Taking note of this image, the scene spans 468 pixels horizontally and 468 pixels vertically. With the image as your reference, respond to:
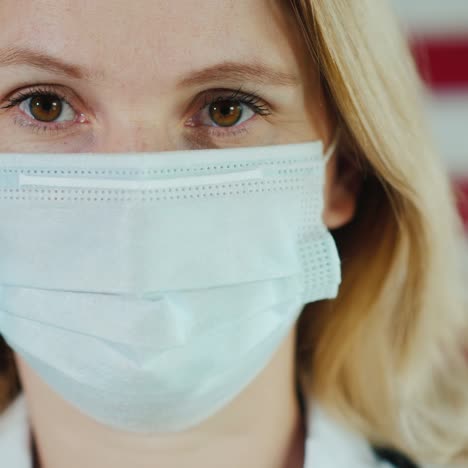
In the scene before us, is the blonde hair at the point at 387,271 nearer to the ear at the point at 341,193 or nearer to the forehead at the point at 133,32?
the ear at the point at 341,193

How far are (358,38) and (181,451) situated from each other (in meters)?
0.70

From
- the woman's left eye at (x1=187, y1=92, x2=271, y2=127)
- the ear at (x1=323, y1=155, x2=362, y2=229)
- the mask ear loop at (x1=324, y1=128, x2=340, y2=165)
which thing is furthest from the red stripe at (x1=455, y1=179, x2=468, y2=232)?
the woman's left eye at (x1=187, y1=92, x2=271, y2=127)

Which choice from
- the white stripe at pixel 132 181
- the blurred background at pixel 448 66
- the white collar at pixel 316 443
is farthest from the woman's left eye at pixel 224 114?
the blurred background at pixel 448 66

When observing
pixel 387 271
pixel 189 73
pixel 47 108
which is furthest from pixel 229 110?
pixel 387 271

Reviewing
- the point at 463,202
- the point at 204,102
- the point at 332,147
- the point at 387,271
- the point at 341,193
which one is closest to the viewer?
the point at 204,102

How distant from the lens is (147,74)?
111 centimetres

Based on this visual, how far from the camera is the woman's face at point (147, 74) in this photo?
110 centimetres

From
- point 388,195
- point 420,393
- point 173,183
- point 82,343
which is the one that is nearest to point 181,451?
point 82,343

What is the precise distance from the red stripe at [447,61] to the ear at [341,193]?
971 mm

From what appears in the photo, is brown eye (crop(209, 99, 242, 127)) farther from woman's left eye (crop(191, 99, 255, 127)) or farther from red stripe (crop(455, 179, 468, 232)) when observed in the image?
red stripe (crop(455, 179, 468, 232))

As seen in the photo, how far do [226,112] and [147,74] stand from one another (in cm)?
17

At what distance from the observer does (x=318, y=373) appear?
1.68 metres

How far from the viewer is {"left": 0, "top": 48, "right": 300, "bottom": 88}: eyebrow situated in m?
1.11

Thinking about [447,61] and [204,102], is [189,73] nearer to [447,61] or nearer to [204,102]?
[204,102]
